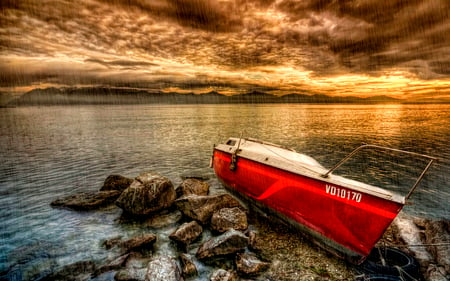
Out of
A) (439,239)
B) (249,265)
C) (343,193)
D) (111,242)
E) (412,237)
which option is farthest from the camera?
(412,237)

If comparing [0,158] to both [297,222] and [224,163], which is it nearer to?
[224,163]

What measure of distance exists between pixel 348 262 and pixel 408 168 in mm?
15775

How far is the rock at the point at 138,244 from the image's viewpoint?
763 cm

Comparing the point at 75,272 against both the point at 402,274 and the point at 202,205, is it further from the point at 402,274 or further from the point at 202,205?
the point at 402,274

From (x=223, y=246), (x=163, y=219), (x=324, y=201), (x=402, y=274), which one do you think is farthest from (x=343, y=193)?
(x=163, y=219)

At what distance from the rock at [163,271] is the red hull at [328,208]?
4.31 metres

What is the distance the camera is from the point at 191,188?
12102 millimetres

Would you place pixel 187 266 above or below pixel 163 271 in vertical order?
below

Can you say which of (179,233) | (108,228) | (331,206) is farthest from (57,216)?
(331,206)

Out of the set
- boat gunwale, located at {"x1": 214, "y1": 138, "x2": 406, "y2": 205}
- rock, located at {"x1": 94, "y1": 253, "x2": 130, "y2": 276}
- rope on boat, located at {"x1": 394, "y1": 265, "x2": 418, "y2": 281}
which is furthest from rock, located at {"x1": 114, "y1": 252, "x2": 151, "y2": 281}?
rope on boat, located at {"x1": 394, "y1": 265, "x2": 418, "y2": 281}

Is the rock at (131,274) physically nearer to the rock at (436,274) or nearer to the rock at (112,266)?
the rock at (112,266)

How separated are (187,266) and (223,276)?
110cm

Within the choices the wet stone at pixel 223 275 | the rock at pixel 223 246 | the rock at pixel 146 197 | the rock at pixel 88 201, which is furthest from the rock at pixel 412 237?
the rock at pixel 88 201

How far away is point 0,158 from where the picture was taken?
21.4 meters
